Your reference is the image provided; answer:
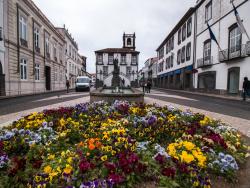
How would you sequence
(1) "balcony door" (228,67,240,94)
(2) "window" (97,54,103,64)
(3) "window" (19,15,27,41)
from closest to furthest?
(1) "balcony door" (228,67,240,94)
(3) "window" (19,15,27,41)
(2) "window" (97,54,103,64)

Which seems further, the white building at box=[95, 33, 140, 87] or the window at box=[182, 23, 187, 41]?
the white building at box=[95, 33, 140, 87]

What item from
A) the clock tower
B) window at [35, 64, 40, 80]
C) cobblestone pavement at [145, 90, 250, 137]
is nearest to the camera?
cobblestone pavement at [145, 90, 250, 137]

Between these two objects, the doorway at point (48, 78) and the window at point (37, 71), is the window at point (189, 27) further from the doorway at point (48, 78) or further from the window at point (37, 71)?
the window at point (37, 71)

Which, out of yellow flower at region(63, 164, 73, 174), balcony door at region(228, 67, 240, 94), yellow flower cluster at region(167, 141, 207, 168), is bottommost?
yellow flower at region(63, 164, 73, 174)

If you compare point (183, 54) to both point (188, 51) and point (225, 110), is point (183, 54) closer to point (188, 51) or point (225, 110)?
point (188, 51)

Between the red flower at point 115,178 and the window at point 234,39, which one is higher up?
the window at point 234,39

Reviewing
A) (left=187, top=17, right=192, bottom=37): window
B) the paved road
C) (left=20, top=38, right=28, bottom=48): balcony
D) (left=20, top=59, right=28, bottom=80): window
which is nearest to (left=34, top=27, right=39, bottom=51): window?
(left=20, top=38, right=28, bottom=48): balcony

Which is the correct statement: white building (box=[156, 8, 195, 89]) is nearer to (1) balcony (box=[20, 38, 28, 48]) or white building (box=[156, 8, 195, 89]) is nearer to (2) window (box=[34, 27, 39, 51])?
(2) window (box=[34, 27, 39, 51])

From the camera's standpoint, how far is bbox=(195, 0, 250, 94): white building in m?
17.6

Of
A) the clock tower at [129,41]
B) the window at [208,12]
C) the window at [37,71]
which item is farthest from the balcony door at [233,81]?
the clock tower at [129,41]

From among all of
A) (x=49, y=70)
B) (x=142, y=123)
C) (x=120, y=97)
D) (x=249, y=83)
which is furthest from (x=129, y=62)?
(x=142, y=123)

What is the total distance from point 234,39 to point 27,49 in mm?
22457

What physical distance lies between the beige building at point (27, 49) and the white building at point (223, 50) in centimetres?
2143

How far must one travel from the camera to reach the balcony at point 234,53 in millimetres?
16719
